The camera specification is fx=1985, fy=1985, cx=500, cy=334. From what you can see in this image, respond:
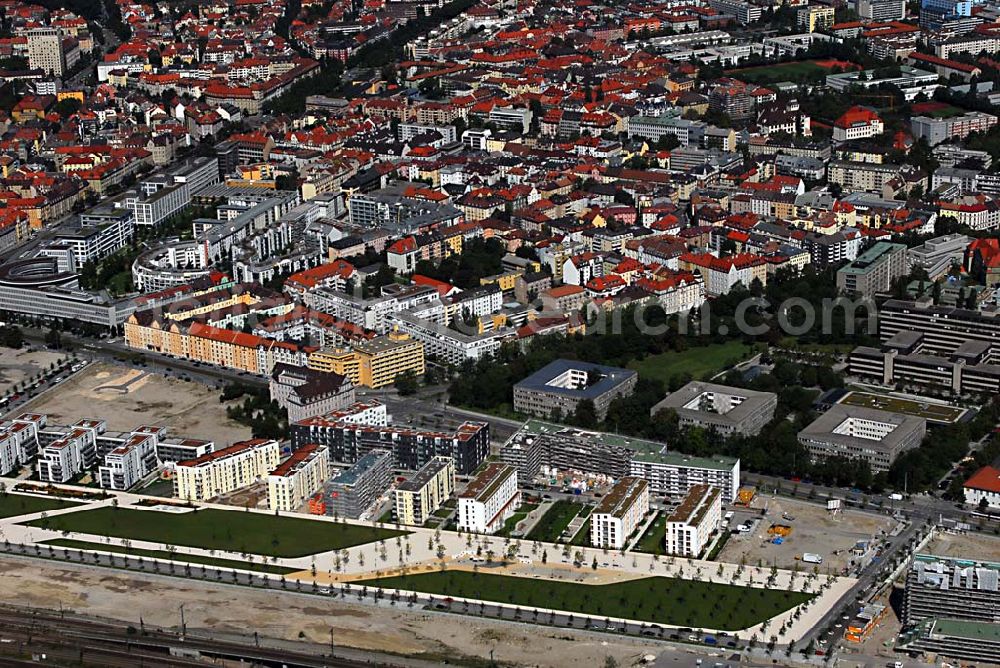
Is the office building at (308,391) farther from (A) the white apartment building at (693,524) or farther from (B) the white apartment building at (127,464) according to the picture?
(A) the white apartment building at (693,524)

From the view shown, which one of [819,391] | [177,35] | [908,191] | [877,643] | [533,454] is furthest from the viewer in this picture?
[177,35]

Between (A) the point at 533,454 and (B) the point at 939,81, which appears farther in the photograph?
(B) the point at 939,81

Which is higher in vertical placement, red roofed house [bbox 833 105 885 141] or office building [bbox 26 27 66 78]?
office building [bbox 26 27 66 78]

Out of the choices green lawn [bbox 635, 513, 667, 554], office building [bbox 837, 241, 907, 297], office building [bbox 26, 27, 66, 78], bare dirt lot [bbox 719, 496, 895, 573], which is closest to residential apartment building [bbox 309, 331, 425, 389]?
green lawn [bbox 635, 513, 667, 554]

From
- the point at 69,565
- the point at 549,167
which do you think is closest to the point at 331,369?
the point at 69,565

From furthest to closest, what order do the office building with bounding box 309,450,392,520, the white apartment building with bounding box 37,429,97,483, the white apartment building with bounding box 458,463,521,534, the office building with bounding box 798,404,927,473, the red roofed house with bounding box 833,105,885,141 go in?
1. the red roofed house with bounding box 833,105,885,141
2. the white apartment building with bounding box 37,429,97,483
3. the office building with bounding box 798,404,927,473
4. the office building with bounding box 309,450,392,520
5. the white apartment building with bounding box 458,463,521,534

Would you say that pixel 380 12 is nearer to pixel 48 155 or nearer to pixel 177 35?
pixel 177 35

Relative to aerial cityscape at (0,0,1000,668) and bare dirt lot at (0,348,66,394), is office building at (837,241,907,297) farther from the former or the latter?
bare dirt lot at (0,348,66,394)
